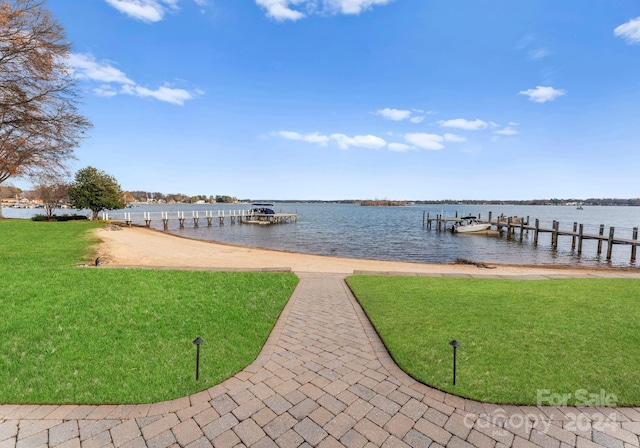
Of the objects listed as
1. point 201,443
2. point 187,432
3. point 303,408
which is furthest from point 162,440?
point 303,408

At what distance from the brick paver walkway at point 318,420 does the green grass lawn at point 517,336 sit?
12.6 inches

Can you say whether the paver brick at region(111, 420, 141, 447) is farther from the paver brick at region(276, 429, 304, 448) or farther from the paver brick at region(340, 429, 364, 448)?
the paver brick at region(340, 429, 364, 448)

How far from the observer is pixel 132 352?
4.62 meters

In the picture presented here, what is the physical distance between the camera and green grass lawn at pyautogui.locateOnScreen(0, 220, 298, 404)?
383 centimetres

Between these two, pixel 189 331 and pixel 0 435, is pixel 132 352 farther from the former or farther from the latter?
pixel 0 435

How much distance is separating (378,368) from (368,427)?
1.32 m

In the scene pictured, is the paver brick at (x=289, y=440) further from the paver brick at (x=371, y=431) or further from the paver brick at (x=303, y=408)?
the paver brick at (x=371, y=431)

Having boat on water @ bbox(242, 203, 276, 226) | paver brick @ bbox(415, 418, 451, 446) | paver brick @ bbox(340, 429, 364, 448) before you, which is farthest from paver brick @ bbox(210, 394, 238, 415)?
boat on water @ bbox(242, 203, 276, 226)

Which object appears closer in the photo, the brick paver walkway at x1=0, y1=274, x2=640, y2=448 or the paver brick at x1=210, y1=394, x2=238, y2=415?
the brick paver walkway at x1=0, y1=274, x2=640, y2=448

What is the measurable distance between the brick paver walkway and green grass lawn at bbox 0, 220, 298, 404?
29cm

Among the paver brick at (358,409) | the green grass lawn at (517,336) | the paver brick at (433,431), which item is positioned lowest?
the paver brick at (358,409)

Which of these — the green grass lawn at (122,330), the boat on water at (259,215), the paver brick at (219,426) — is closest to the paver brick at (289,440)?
the paver brick at (219,426)

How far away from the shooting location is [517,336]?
5402mm

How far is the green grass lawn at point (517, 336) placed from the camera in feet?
12.9
